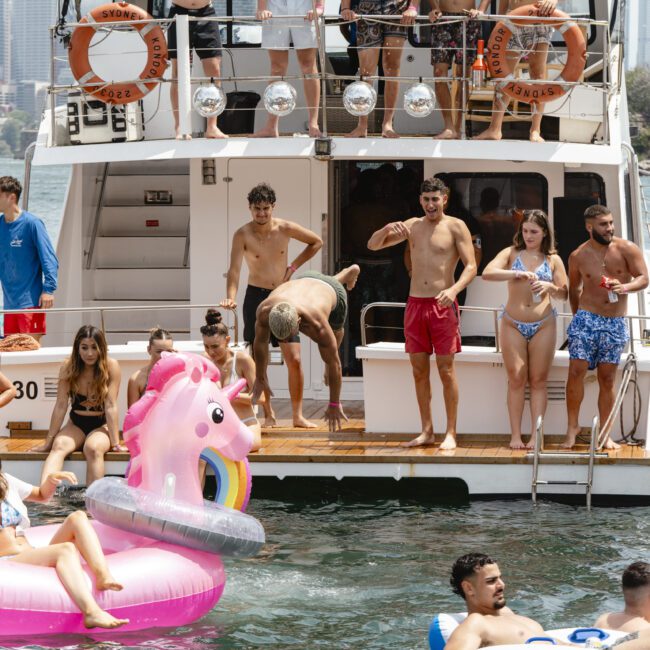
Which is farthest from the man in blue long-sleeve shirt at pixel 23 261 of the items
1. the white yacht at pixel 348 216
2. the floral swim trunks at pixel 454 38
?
the floral swim trunks at pixel 454 38

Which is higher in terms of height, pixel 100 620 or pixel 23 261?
pixel 23 261

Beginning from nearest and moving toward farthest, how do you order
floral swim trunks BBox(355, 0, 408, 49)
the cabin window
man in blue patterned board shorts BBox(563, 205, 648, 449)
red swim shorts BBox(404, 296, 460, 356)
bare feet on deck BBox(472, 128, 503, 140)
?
man in blue patterned board shorts BBox(563, 205, 648, 449) → red swim shorts BBox(404, 296, 460, 356) → bare feet on deck BBox(472, 128, 503, 140) → floral swim trunks BBox(355, 0, 408, 49) → the cabin window

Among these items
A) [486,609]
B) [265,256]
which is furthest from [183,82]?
[486,609]

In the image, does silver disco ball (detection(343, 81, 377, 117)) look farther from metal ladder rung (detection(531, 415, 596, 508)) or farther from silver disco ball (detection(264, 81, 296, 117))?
metal ladder rung (detection(531, 415, 596, 508))

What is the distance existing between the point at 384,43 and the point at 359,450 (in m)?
4.06

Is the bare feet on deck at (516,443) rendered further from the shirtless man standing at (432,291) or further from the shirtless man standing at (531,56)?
the shirtless man standing at (531,56)

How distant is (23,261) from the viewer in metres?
11.9

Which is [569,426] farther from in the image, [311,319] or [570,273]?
[311,319]

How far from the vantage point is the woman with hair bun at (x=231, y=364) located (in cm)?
1033

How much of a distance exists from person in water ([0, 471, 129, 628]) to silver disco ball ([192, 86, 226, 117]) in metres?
4.96

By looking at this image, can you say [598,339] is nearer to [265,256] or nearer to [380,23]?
[265,256]

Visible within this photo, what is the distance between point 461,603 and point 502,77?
18.0 ft

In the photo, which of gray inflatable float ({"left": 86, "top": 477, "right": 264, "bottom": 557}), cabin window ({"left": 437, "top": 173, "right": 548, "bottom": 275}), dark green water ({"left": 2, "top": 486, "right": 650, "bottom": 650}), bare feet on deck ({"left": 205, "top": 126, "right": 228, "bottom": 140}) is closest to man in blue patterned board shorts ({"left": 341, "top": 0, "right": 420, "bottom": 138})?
cabin window ({"left": 437, "top": 173, "right": 548, "bottom": 275})

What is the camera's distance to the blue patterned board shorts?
1034 centimetres
